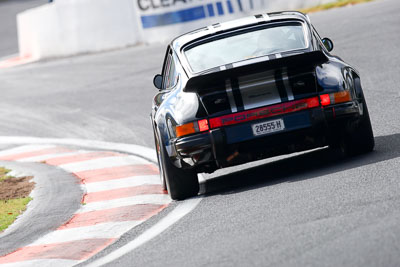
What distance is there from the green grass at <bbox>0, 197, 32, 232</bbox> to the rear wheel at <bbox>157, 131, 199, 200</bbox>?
1.55 metres

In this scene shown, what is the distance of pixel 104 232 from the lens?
7.52 meters

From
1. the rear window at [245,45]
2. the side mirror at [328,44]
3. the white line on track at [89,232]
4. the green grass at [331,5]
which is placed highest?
the rear window at [245,45]

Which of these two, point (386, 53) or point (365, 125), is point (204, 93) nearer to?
point (365, 125)

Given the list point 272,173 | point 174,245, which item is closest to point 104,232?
point 174,245

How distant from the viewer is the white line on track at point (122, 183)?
9.65m

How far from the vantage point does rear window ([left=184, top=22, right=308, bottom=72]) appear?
812cm

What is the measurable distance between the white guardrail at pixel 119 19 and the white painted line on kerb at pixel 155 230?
50.2 ft

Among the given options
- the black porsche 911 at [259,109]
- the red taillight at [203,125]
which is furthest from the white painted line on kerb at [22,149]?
the red taillight at [203,125]

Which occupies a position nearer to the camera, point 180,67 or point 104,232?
point 104,232

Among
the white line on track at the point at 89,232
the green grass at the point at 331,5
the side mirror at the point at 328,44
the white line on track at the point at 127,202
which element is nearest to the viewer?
the white line on track at the point at 89,232

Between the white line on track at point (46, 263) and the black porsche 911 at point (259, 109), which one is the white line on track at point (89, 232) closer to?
the white line on track at point (46, 263)

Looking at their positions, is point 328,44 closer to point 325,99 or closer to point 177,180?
point 325,99

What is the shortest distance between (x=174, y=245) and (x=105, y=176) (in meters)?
4.23

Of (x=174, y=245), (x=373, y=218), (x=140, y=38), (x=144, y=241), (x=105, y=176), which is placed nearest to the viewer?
(x=373, y=218)
